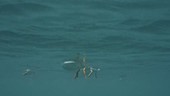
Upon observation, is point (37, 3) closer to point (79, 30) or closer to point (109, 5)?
point (109, 5)

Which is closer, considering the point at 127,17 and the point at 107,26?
the point at 127,17

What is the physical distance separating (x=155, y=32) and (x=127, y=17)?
16.4 ft

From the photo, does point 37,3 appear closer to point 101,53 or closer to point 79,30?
point 79,30

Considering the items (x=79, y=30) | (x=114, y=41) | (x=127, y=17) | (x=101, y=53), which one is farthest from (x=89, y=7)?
(x=101, y=53)

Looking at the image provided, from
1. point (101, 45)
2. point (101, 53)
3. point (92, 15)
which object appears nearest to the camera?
point (92, 15)

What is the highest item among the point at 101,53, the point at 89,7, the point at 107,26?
the point at 89,7

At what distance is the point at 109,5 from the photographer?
14.9 m

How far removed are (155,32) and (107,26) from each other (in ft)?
14.4

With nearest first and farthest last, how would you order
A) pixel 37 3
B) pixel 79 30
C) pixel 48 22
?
1. pixel 37 3
2. pixel 48 22
3. pixel 79 30

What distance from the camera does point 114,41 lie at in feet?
81.7

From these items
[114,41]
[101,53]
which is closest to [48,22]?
[114,41]

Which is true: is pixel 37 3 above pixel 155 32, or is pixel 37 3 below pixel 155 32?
above

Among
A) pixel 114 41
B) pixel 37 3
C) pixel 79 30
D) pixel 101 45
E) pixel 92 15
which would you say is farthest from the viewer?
pixel 101 45

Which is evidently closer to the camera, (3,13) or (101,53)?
(3,13)
